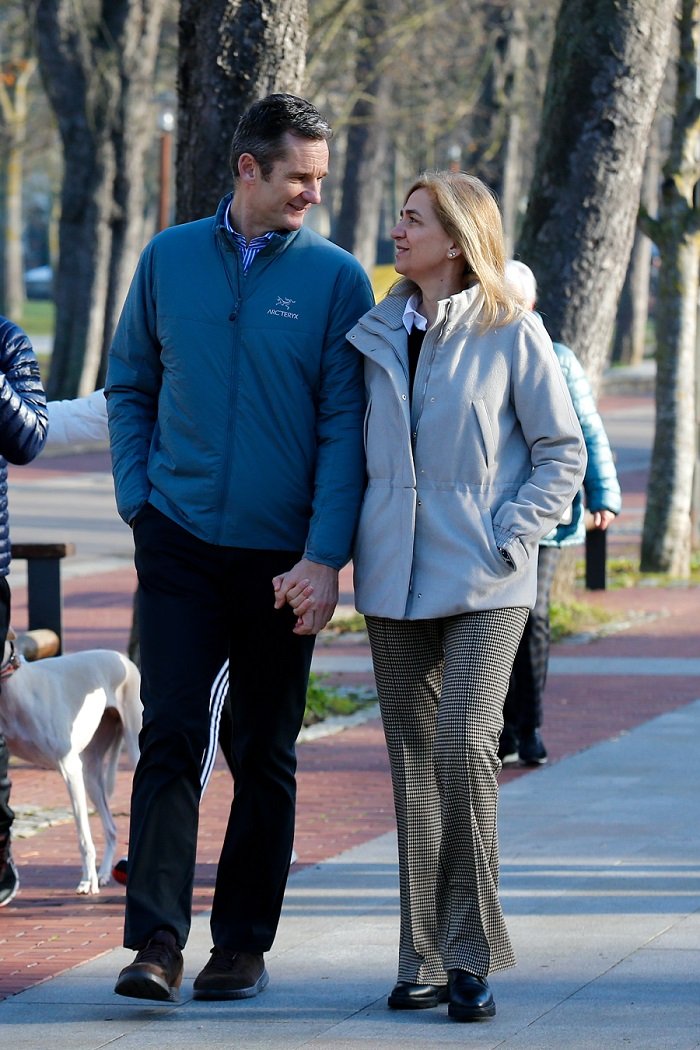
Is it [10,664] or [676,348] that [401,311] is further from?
[676,348]

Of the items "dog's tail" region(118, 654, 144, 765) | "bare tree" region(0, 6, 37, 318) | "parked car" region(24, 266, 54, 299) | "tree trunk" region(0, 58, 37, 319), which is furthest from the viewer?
"parked car" region(24, 266, 54, 299)

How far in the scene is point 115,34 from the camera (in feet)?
86.9

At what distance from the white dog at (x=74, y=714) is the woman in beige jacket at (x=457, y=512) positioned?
4.99 feet

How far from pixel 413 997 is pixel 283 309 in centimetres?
165

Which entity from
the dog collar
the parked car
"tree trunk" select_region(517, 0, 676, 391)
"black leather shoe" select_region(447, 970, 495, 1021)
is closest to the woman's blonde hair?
"black leather shoe" select_region(447, 970, 495, 1021)

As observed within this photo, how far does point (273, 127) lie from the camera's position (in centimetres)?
447

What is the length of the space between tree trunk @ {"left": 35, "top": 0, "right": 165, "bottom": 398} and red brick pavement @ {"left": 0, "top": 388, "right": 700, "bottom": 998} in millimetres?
14874

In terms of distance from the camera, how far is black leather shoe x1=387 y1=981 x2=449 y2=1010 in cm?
443

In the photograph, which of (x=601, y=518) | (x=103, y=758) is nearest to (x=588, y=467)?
(x=601, y=518)

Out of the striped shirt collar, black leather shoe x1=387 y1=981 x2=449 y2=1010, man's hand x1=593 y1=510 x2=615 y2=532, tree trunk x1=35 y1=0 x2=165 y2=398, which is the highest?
tree trunk x1=35 y1=0 x2=165 y2=398

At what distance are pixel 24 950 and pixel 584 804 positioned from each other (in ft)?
8.40

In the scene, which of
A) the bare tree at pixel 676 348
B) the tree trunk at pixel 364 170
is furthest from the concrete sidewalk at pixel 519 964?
the tree trunk at pixel 364 170

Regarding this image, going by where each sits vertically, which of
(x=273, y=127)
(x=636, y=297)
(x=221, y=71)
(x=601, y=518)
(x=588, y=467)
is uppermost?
(x=636, y=297)

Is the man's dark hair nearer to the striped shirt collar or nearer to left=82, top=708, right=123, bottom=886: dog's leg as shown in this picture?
the striped shirt collar
